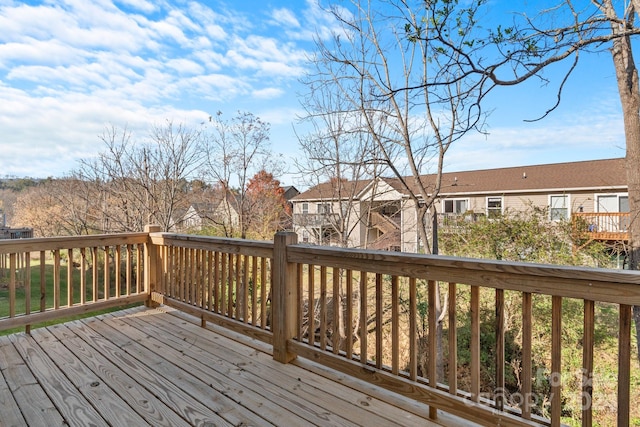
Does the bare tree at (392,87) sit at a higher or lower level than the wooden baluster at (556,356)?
higher

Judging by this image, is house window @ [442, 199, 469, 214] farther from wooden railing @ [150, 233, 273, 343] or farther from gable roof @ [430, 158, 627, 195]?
wooden railing @ [150, 233, 273, 343]

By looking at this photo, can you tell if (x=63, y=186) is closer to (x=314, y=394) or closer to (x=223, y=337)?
(x=223, y=337)

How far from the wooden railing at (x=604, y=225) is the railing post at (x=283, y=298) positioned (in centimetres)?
503

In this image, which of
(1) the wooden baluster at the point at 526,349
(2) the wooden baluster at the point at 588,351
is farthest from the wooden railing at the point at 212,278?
(2) the wooden baluster at the point at 588,351

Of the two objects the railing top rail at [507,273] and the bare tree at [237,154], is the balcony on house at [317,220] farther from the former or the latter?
the railing top rail at [507,273]

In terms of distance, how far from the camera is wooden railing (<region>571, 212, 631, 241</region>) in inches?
233

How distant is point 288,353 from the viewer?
8.23 ft

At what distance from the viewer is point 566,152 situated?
5742 mm

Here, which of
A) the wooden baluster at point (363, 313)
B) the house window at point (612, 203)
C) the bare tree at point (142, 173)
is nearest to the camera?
the wooden baluster at point (363, 313)

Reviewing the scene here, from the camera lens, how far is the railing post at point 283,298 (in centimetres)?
249

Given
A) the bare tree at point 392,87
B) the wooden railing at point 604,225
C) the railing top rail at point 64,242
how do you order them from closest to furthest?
the railing top rail at point 64,242 → the bare tree at point 392,87 → the wooden railing at point 604,225

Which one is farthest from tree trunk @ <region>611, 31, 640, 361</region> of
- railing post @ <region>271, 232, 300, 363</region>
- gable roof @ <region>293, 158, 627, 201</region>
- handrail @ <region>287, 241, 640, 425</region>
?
railing post @ <region>271, 232, 300, 363</region>

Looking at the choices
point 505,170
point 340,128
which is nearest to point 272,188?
point 340,128

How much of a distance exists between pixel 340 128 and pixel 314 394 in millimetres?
5022
